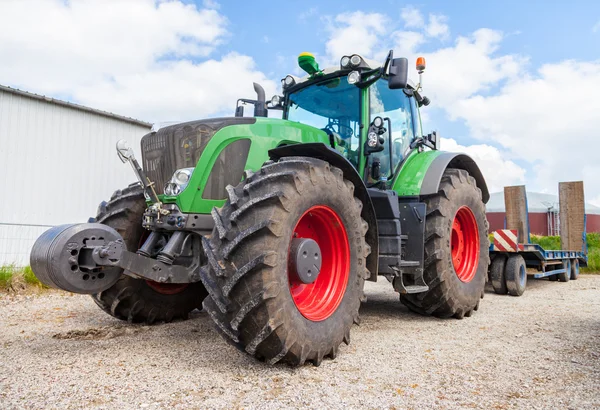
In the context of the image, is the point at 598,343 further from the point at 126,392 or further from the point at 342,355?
the point at 126,392

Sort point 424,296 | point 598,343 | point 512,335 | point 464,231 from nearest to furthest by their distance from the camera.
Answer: point 598,343, point 512,335, point 424,296, point 464,231

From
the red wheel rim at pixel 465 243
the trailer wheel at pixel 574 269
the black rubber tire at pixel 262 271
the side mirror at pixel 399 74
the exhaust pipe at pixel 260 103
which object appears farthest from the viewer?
the trailer wheel at pixel 574 269

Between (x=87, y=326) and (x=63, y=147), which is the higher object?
(x=63, y=147)

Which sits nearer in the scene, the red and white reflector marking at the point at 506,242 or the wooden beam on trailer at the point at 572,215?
the red and white reflector marking at the point at 506,242

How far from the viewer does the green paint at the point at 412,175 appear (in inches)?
195

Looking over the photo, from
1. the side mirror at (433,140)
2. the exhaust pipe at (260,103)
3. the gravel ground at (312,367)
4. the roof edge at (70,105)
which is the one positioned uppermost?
the roof edge at (70,105)

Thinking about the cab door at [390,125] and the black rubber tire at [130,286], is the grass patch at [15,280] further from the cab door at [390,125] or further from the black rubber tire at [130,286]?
the cab door at [390,125]

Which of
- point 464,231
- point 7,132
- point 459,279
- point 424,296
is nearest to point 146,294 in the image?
point 424,296

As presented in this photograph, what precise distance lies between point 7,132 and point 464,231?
842 centimetres

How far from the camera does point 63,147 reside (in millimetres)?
9789

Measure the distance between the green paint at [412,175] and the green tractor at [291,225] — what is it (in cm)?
2

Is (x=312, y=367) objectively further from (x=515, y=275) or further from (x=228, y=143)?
(x=515, y=275)

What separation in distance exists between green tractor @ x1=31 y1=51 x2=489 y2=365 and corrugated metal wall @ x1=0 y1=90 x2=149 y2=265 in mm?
5784

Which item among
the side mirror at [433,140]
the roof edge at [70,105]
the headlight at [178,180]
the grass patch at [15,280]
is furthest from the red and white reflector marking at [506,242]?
the roof edge at [70,105]
